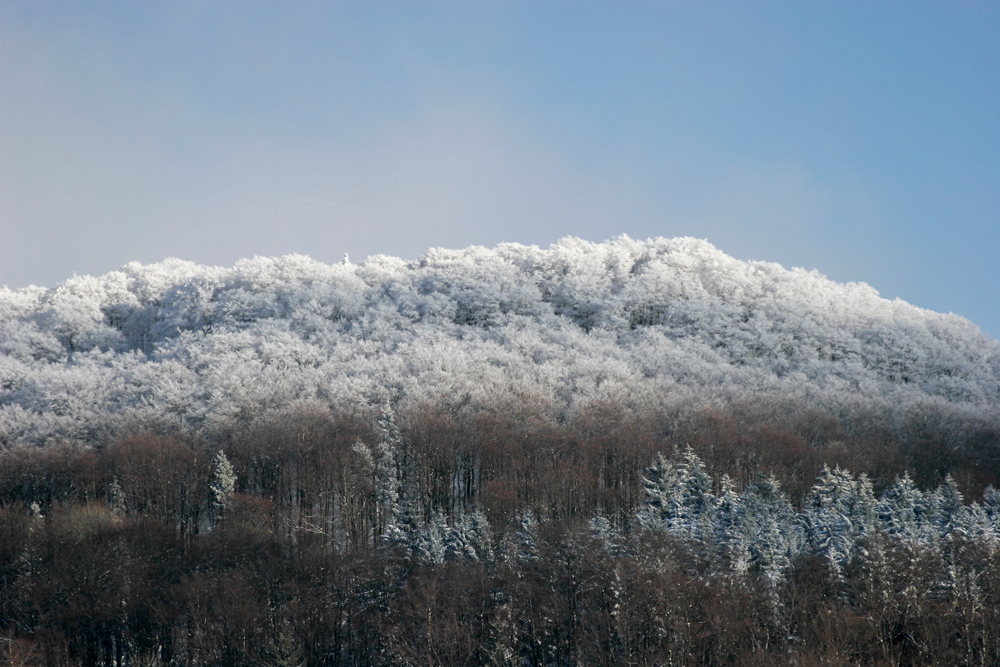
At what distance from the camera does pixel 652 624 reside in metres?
30.0

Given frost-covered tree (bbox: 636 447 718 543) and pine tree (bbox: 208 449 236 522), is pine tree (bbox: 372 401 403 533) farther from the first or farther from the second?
frost-covered tree (bbox: 636 447 718 543)

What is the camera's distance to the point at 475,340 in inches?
3351

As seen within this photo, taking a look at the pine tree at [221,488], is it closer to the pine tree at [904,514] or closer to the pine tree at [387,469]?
the pine tree at [387,469]

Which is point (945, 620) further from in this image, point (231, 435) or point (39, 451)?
point (39, 451)

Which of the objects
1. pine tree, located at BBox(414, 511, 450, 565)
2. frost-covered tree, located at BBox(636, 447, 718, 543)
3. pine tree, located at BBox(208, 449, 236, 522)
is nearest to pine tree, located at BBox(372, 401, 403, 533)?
pine tree, located at BBox(414, 511, 450, 565)

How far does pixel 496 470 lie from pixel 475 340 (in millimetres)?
32622

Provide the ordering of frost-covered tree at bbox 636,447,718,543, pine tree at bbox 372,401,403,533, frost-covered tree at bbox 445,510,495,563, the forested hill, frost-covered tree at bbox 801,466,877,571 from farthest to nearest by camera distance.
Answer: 1. the forested hill
2. pine tree at bbox 372,401,403,533
3. frost-covered tree at bbox 445,510,495,563
4. frost-covered tree at bbox 636,447,718,543
5. frost-covered tree at bbox 801,466,877,571

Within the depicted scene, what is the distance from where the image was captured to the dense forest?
3130cm

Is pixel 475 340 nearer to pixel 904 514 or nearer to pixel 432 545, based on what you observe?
pixel 432 545

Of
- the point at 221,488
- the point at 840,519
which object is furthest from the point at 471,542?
the point at 221,488

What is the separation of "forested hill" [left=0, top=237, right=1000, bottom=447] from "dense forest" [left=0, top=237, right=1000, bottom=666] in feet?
1.62

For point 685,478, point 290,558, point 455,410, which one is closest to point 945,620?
point 685,478

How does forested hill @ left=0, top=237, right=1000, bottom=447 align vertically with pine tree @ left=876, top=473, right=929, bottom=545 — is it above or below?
above

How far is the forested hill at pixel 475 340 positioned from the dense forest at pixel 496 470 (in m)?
0.49
